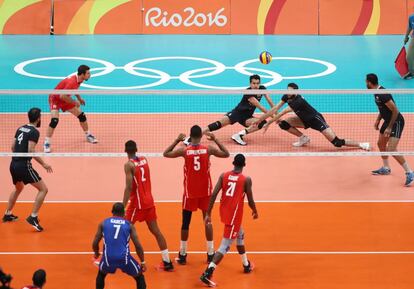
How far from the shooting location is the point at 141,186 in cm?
1328

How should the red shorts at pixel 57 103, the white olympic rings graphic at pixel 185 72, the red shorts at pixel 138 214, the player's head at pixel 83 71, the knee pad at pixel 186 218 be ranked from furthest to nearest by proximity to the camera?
1. the white olympic rings graphic at pixel 185 72
2. the red shorts at pixel 57 103
3. the player's head at pixel 83 71
4. the knee pad at pixel 186 218
5. the red shorts at pixel 138 214

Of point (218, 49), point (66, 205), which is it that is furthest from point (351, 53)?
point (66, 205)

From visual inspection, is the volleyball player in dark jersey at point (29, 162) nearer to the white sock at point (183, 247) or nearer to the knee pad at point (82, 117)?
the white sock at point (183, 247)

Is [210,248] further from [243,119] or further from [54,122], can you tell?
[54,122]

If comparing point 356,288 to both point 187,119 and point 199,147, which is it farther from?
point 187,119

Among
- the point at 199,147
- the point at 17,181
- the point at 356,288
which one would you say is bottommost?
the point at 356,288

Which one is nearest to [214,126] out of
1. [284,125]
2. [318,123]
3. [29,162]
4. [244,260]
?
[284,125]

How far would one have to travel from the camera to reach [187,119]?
2195 cm

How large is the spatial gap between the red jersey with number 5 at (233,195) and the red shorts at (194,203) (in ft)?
2.63

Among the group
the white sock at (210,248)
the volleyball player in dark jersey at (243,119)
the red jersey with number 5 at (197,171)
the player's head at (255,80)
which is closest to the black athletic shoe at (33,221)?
the red jersey with number 5 at (197,171)

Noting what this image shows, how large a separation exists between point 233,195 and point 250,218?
327 centimetres

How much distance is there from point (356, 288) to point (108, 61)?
15649 mm

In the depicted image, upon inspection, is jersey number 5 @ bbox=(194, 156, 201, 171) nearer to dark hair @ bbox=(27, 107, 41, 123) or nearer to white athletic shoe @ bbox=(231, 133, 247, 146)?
dark hair @ bbox=(27, 107, 41, 123)

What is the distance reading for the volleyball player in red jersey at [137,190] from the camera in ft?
43.2
